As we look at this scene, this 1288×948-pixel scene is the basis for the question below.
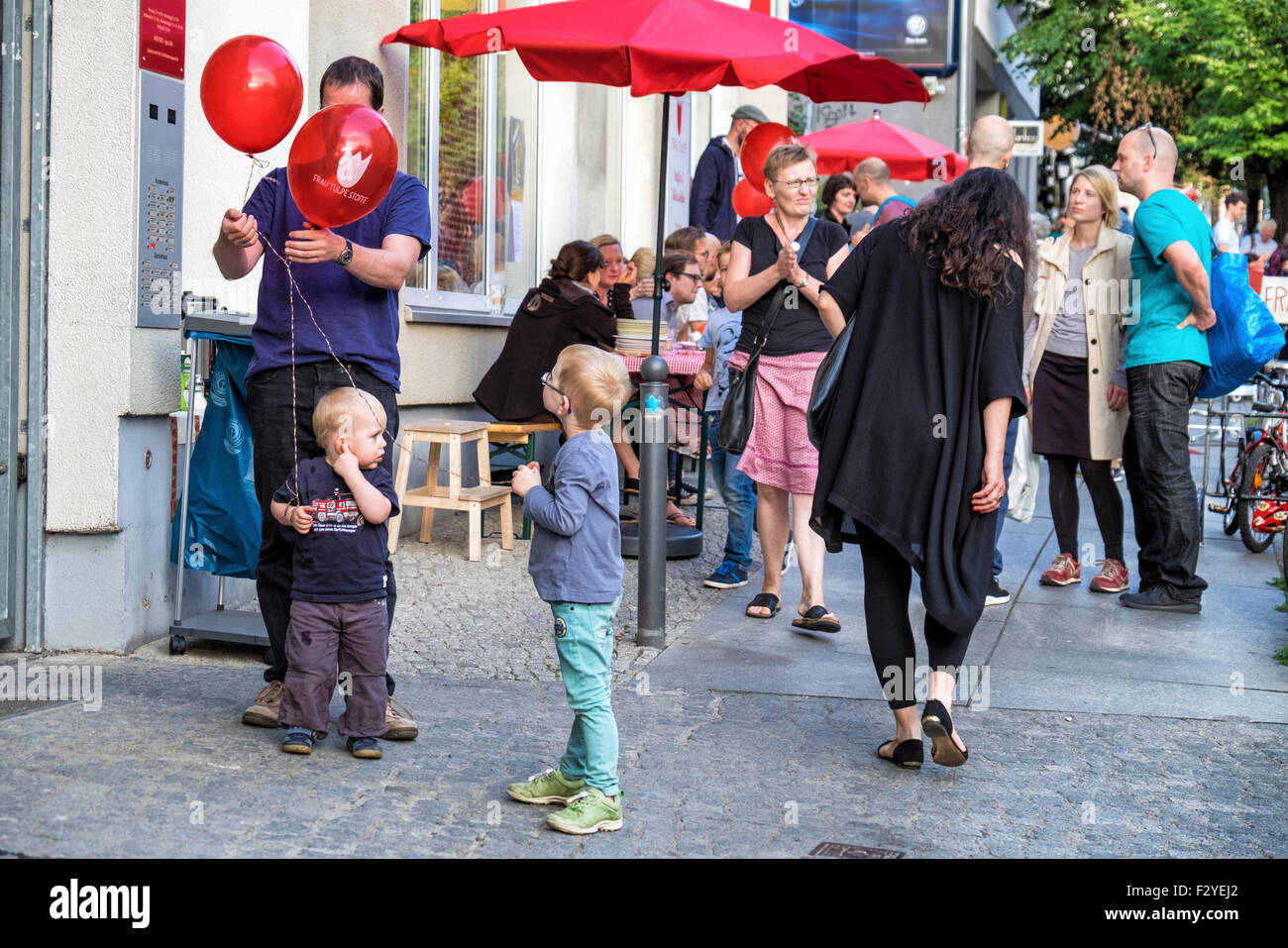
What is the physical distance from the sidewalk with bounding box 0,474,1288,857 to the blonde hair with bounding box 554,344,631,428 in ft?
3.67

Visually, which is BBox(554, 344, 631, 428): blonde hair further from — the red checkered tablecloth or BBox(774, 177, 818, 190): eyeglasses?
the red checkered tablecloth

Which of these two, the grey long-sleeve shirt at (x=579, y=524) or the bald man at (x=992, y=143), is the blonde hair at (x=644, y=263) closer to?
the bald man at (x=992, y=143)

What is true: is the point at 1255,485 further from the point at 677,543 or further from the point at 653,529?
the point at 653,529

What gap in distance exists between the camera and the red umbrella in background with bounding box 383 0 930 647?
6414 mm

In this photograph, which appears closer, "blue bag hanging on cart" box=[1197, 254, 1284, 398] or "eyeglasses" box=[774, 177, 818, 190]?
"eyeglasses" box=[774, 177, 818, 190]

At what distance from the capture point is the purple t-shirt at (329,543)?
15.0 ft

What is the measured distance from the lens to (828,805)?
14.2ft

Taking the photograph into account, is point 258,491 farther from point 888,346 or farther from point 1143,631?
point 1143,631

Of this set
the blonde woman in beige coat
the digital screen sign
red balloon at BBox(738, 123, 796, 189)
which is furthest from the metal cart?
the digital screen sign

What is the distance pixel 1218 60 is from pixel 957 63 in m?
6.06

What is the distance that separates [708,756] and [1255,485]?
19.6ft

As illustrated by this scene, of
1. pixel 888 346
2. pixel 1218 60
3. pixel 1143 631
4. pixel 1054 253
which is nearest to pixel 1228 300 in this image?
pixel 1054 253

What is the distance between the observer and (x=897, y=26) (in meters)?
22.3

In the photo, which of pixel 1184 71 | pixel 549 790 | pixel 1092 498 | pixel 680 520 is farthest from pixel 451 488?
pixel 1184 71
